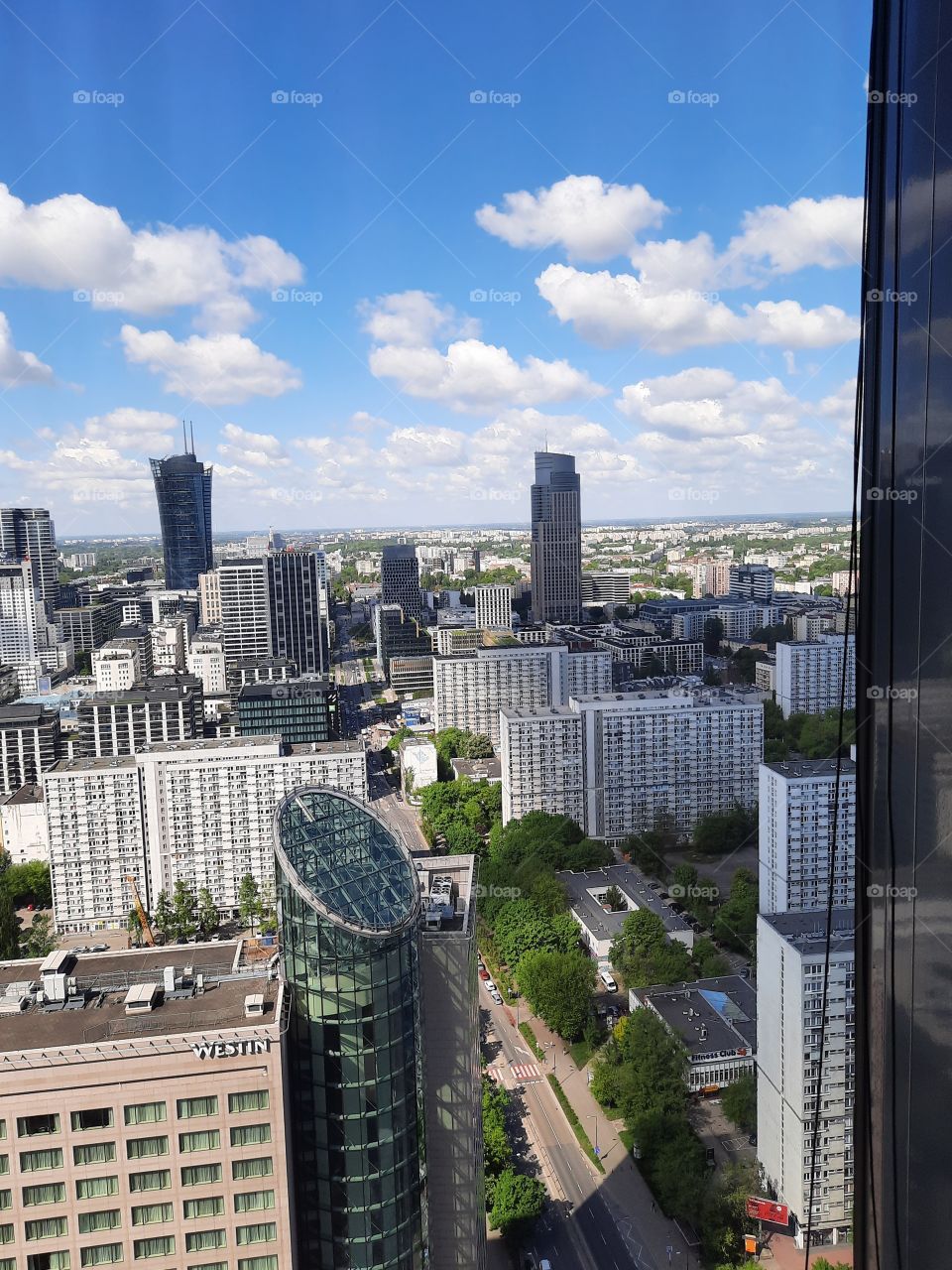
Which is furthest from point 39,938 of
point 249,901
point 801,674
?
point 801,674

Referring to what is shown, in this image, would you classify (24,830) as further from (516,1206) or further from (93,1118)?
(93,1118)

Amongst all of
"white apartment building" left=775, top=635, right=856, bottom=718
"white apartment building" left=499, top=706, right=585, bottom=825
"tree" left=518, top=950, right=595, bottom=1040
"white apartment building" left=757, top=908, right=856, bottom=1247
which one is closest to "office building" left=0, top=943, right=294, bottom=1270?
"white apartment building" left=757, top=908, right=856, bottom=1247

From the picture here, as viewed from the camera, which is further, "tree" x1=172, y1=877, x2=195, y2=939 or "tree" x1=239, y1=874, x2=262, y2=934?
"tree" x1=239, y1=874, x2=262, y2=934

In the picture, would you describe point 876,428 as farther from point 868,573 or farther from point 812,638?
point 812,638

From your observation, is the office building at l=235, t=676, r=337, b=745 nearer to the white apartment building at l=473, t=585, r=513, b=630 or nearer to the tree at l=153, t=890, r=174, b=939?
the tree at l=153, t=890, r=174, b=939

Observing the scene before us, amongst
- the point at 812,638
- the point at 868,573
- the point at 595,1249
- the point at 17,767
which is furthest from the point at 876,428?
the point at 17,767

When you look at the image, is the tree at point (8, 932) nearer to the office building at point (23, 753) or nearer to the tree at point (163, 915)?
the tree at point (163, 915)
